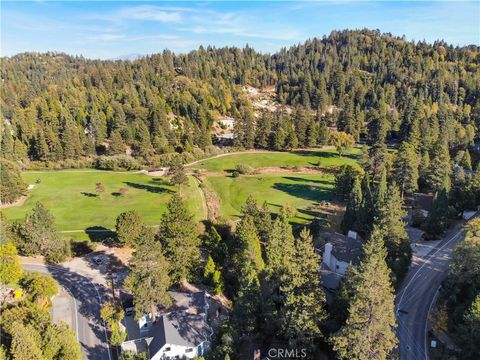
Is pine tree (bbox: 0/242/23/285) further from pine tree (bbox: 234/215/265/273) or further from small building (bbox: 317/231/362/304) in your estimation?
small building (bbox: 317/231/362/304)

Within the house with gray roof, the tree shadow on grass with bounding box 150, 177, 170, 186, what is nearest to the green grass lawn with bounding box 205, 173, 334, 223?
the tree shadow on grass with bounding box 150, 177, 170, 186

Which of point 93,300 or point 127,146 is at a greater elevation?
point 127,146

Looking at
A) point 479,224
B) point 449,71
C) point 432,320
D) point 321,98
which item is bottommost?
point 432,320

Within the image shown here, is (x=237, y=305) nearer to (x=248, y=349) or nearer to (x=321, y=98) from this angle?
(x=248, y=349)

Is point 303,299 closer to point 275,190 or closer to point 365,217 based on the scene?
point 365,217

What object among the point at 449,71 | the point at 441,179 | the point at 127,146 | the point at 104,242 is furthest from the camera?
the point at 449,71

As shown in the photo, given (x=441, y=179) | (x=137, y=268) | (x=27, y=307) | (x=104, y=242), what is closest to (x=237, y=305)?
(x=137, y=268)

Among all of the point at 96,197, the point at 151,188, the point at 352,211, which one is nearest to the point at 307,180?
the point at 352,211

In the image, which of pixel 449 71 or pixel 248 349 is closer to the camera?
pixel 248 349

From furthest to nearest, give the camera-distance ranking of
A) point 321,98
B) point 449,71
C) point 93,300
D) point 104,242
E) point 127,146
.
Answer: point 449,71
point 321,98
point 127,146
point 104,242
point 93,300
